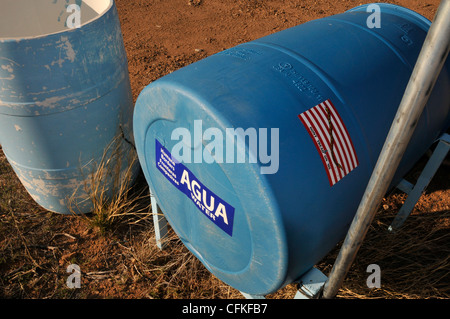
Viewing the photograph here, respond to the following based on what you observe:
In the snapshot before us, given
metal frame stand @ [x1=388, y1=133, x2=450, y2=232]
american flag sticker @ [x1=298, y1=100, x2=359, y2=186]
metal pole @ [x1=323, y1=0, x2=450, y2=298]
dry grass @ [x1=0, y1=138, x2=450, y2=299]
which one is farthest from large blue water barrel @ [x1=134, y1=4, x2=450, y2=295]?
dry grass @ [x1=0, y1=138, x2=450, y2=299]

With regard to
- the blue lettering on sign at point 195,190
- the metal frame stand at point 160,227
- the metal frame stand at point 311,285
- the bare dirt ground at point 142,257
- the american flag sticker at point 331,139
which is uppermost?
the american flag sticker at point 331,139

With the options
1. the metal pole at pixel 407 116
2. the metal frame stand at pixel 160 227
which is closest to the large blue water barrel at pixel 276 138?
the metal pole at pixel 407 116

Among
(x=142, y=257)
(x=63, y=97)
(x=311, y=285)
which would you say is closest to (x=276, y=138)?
(x=311, y=285)

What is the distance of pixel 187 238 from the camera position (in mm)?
2053

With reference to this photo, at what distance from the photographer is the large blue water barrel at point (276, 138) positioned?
4.58 ft

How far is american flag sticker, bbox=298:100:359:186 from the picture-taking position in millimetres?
1497

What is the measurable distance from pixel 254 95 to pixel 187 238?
910mm

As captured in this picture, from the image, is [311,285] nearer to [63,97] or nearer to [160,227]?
[160,227]

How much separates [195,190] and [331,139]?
0.60 meters

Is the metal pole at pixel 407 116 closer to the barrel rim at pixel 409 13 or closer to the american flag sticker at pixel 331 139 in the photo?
the american flag sticker at pixel 331 139

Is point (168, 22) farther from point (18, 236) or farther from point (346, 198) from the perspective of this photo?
point (346, 198)

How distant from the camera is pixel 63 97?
215cm

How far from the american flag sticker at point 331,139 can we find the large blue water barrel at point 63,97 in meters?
1.27
